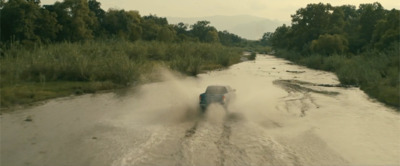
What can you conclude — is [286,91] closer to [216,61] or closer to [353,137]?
[353,137]

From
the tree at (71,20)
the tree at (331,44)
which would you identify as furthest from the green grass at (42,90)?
the tree at (331,44)

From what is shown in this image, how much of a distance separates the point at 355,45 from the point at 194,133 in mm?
67955

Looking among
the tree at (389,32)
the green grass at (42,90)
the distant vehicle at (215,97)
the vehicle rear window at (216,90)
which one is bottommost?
the green grass at (42,90)

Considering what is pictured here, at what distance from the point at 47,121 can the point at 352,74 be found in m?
32.6

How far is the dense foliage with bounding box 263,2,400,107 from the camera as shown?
34.2 metres

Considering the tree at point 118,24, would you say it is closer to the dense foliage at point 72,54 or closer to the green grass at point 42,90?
the dense foliage at point 72,54

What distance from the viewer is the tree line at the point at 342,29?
58.0 meters

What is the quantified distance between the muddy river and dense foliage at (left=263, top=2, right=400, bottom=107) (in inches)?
343

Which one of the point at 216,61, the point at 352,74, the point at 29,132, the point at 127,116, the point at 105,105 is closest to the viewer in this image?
the point at 29,132

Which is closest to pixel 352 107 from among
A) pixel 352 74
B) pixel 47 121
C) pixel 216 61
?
pixel 352 74

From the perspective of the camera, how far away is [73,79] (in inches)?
1307

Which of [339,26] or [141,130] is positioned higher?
[339,26]

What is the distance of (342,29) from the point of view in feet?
298

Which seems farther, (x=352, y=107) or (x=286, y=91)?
(x=286, y=91)
